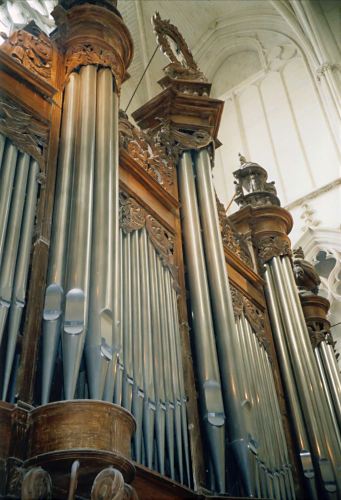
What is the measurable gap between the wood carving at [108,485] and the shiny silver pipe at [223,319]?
55.0 inches


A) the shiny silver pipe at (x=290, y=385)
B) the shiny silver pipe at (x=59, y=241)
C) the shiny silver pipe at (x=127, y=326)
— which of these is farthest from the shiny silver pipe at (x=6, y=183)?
the shiny silver pipe at (x=290, y=385)

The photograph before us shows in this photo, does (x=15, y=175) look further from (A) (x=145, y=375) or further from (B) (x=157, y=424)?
(B) (x=157, y=424)

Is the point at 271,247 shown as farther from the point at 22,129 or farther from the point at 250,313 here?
the point at 22,129

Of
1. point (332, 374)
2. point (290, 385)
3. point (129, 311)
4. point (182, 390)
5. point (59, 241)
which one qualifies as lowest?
point (182, 390)

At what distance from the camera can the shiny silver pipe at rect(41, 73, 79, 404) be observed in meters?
3.01

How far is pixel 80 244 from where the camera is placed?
11.4ft

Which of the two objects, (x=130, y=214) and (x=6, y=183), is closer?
(x=6, y=183)

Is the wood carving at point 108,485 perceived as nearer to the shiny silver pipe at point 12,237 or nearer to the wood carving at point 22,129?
the shiny silver pipe at point 12,237

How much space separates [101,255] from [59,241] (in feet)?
0.80

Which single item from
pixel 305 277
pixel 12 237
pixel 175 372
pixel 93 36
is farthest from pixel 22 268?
pixel 305 277

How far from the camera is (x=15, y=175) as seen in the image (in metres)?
3.75

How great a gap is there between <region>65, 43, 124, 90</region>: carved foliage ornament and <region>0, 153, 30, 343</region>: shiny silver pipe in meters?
1.27

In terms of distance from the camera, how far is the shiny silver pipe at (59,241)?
301 centimetres

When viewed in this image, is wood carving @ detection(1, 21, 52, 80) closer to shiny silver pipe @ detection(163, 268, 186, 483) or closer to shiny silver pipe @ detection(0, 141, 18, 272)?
shiny silver pipe @ detection(0, 141, 18, 272)
